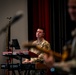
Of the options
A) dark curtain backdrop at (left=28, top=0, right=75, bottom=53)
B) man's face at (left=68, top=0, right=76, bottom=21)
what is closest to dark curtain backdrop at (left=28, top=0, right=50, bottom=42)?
dark curtain backdrop at (left=28, top=0, right=75, bottom=53)

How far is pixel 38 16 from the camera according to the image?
6215mm

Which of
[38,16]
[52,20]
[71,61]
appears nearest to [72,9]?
[71,61]

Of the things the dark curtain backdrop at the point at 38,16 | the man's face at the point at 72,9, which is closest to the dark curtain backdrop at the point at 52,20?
the dark curtain backdrop at the point at 38,16

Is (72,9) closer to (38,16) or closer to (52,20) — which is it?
(52,20)

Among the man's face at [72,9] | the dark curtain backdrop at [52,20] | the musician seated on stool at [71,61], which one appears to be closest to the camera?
the musician seated on stool at [71,61]

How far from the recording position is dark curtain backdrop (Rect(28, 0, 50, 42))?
605 cm

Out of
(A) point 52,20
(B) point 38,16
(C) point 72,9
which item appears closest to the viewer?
(C) point 72,9

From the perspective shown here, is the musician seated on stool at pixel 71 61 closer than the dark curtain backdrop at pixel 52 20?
Yes

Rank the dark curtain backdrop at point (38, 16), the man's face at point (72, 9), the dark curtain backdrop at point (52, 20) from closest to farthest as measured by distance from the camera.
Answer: the man's face at point (72, 9) < the dark curtain backdrop at point (52, 20) < the dark curtain backdrop at point (38, 16)

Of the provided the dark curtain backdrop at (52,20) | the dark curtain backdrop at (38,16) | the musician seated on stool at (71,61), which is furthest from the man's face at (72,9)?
the dark curtain backdrop at (38,16)

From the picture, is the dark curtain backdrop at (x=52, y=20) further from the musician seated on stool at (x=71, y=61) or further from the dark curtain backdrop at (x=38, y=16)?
the musician seated on stool at (x=71, y=61)

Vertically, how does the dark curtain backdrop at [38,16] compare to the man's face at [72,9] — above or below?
below

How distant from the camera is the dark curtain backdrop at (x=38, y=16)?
6051 mm

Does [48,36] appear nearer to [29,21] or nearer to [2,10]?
[29,21]
